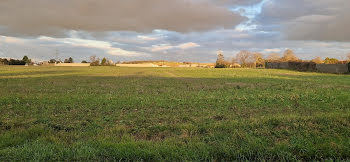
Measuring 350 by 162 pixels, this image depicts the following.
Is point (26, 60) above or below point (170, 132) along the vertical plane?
above

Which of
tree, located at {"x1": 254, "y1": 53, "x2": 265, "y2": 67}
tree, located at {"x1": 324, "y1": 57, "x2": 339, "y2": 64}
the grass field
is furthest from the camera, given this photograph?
tree, located at {"x1": 254, "y1": 53, "x2": 265, "y2": 67}

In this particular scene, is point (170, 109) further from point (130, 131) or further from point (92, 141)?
point (92, 141)

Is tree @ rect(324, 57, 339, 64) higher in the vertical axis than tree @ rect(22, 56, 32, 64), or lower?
lower

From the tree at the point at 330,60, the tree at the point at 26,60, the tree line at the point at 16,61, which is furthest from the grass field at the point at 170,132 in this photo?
the tree at the point at 26,60

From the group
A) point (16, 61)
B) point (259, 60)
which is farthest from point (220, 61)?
point (16, 61)

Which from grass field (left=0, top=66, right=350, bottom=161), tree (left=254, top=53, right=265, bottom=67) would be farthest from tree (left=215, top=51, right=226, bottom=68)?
grass field (left=0, top=66, right=350, bottom=161)

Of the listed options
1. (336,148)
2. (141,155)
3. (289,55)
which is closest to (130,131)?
(141,155)

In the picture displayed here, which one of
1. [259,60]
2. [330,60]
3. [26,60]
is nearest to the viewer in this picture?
[330,60]

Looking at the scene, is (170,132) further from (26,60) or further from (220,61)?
(26,60)

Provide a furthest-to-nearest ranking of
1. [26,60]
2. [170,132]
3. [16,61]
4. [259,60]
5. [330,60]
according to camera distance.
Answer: [26,60] → [16,61] → [259,60] → [330,60] → [170,132]

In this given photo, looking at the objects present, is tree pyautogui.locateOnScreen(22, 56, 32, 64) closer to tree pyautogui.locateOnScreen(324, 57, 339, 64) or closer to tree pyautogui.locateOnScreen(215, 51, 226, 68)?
tree pyautogui.locateOnScreen(215, 51, 226, 68)

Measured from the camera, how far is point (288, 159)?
4.19 meters

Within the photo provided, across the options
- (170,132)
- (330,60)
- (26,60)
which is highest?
(26,60)

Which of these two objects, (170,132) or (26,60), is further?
(26,60)
